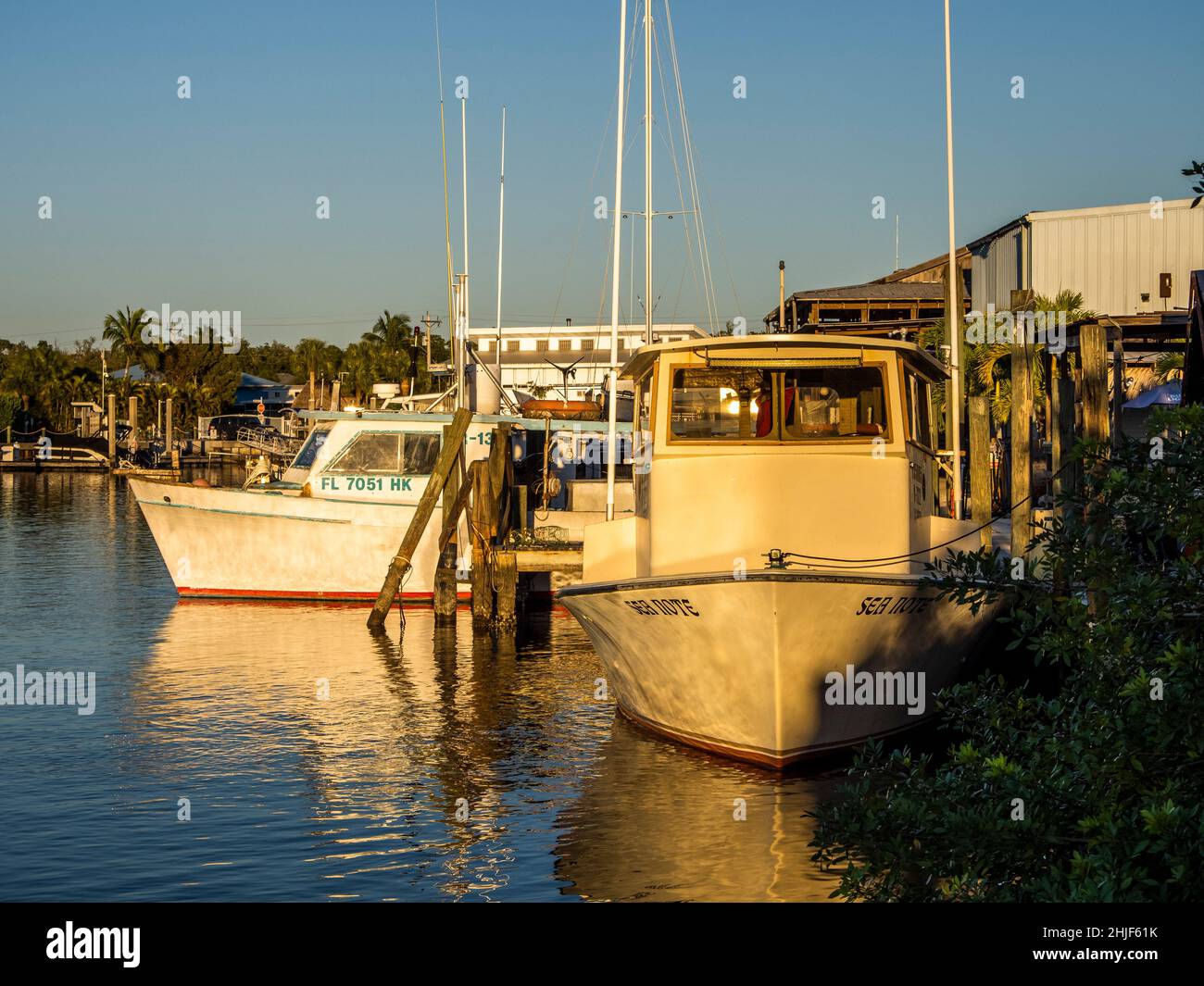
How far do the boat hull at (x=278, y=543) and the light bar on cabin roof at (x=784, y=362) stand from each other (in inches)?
492

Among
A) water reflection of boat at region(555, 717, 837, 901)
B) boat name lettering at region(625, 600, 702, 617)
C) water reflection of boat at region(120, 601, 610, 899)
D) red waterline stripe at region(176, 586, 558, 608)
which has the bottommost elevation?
water reflection of boat at region(555, 717, 837, 901)

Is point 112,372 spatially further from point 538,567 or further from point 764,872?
point 764,872

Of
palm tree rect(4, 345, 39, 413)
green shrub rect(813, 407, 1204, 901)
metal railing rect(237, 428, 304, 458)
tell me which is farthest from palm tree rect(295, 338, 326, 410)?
green shrub rect(813, 407, 1204, 901)

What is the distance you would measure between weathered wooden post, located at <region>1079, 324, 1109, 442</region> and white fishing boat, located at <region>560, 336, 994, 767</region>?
1674 millimetres

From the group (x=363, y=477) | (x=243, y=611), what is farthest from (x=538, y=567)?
(x=243, y=611)

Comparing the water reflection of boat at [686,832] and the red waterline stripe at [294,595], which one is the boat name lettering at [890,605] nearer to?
the water reflection of boat at [686,832]

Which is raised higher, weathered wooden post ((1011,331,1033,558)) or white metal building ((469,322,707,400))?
white metal building ((469,322,707,400))

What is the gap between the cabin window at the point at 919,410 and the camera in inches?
553

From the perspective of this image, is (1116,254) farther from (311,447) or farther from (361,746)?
(361,746)

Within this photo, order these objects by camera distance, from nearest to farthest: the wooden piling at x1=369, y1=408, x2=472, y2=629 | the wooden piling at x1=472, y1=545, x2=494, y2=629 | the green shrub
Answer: the green shrub < the wooden piling at x1=472, y1=545, x2=494, y2=629 < the wooden piling at x1=369, y1=408, x2=472, y2=629

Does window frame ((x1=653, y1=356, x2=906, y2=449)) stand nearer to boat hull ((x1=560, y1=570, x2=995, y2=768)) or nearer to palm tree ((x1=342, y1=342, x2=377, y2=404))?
boat hull ((x1=560, y1=570, x2=995, y2=768))

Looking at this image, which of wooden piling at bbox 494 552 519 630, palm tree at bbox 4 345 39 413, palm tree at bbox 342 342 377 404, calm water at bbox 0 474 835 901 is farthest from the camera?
palm tree at bbox 342 342 377 404

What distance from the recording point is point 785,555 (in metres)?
12.5

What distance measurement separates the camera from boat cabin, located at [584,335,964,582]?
13242 mm
